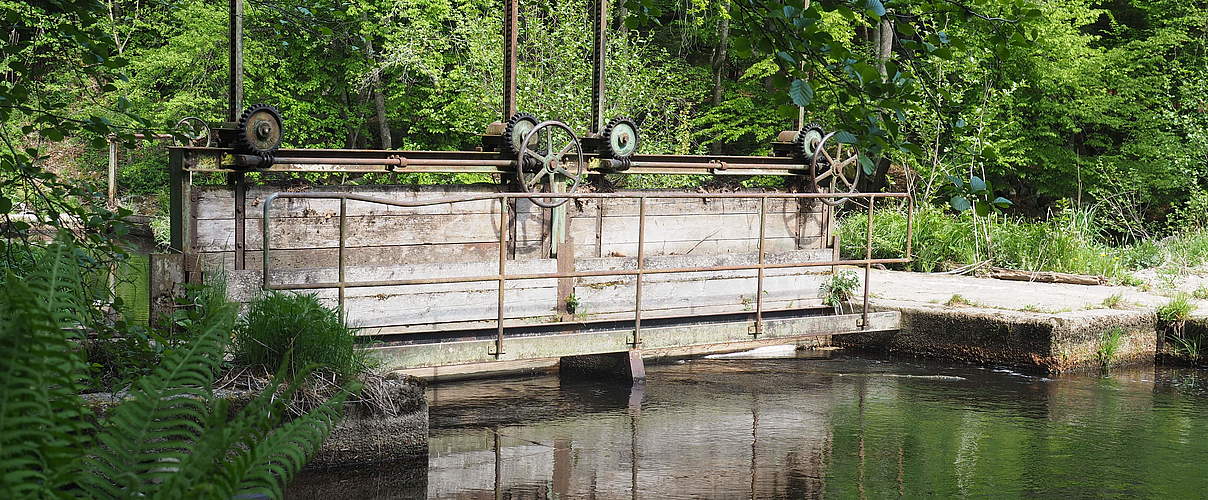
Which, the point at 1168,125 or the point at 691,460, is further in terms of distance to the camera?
the point at 1168,125

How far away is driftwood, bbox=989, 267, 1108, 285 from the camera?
11.3 metres

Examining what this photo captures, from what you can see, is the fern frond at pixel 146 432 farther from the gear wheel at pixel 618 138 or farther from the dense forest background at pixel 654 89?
the dense forest background at pixel 654 89

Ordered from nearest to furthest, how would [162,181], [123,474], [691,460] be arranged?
[123,474], [691,460], [162,181]

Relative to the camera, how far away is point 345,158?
22.0 feet

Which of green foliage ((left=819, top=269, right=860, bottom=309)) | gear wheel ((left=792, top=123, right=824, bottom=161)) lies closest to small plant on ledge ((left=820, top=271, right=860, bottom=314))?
green foliage ((left=819, top=269, right=860, bottom=309))

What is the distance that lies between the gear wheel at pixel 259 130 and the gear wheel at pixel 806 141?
4194 mm

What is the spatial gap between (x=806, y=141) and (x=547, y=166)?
96.7 inches

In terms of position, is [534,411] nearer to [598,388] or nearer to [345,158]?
[598,388]

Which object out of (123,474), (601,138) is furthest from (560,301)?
(123,474)

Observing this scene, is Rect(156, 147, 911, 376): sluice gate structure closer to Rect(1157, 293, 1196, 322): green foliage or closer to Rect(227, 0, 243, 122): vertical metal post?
Rect(227, 0, 243, 122): vertical metal post

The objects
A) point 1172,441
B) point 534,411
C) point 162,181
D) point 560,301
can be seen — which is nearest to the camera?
point 1172,441

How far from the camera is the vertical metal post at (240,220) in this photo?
6387 mm

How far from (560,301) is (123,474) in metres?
6.19

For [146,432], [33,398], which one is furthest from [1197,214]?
[33,398]
